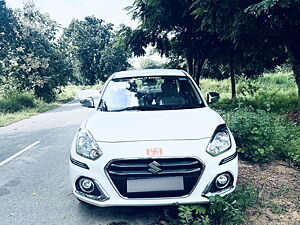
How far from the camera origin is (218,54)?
1212 cm

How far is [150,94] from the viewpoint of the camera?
152 inches

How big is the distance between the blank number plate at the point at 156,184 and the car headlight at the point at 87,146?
45cm

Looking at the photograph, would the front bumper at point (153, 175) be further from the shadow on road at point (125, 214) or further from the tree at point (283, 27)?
the tree at point (283, 27)

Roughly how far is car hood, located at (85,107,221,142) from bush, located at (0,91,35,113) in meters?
13.5

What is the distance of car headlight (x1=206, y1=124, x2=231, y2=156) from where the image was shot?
8.57 feet

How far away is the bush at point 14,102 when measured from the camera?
50.0 ft

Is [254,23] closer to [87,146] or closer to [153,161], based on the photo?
[153,161]

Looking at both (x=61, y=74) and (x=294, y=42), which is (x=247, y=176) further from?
(x=61, y=74)

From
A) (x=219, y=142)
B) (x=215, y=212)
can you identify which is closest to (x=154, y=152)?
(x=219, y=142)

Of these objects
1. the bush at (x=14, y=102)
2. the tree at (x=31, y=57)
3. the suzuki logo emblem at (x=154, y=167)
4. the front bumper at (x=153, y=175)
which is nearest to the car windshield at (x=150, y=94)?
the front bumper at (x=153, y=175)

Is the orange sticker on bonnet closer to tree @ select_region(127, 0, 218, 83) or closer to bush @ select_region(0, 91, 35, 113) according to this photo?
tree @ select_region(127, 0, 218, 83)

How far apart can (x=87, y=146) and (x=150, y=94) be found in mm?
1428

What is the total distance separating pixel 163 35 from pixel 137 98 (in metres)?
9.81

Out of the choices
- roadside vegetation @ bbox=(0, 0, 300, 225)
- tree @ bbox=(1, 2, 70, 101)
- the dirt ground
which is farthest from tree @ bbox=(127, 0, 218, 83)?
tree @ bbox=(1, 2, 70, 101)
